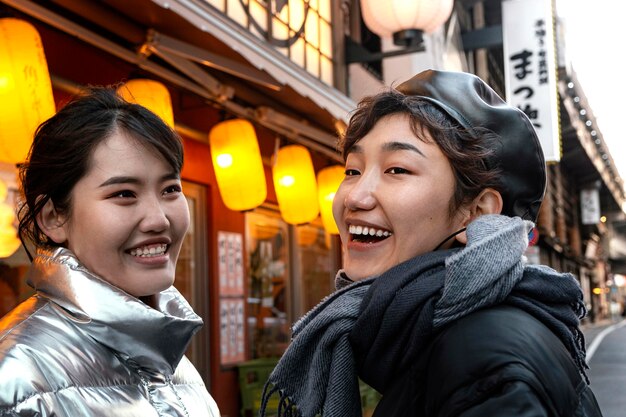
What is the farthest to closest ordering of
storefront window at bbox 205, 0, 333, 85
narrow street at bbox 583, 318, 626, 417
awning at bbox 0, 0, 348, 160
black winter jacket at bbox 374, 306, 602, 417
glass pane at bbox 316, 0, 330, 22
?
narrow street at bbox 583, 318, 626, 417 → glass pane at bbox 316, 0, 330, 22 → storefront window at bbox 205, 0, 333, 85 → awning at bbox 0, 0, 348, 160 → black winter jacket at bbox 374, 306, 602, 417

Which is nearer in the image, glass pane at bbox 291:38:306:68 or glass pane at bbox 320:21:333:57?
glass pane at bbox 291:38:306:68

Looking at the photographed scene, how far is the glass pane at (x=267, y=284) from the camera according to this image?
8.80 meters

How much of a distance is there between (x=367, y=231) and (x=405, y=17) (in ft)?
21.7

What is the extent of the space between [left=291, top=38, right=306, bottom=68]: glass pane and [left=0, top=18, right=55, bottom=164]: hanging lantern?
4724 mm

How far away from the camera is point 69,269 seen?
201 centimetres

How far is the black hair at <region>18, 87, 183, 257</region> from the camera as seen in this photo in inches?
82.4

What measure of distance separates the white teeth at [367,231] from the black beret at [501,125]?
32 centimetres

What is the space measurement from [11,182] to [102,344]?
11.9ft

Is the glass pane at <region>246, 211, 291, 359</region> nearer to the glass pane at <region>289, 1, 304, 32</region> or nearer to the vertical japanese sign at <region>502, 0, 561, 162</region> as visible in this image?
the glass pane at <region>289, 1, 304, 32</region>

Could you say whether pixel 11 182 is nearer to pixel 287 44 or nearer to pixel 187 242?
pixel 187 242

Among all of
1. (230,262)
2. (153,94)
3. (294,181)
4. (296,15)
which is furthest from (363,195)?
(296,15)

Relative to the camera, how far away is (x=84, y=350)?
1.93 meters

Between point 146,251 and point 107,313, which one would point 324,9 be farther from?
point 107,313

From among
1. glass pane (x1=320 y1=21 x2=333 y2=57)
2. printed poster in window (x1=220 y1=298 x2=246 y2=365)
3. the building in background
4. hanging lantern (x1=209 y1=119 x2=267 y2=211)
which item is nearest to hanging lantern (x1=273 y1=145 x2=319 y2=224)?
the building in background
